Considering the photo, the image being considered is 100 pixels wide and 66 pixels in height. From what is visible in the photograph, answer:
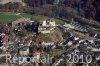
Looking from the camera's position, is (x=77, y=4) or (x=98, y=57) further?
(x=77, y=4)

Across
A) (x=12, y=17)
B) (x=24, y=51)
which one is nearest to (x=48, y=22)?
(x=12, y=17)

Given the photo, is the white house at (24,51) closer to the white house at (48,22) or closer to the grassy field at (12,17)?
the white house at (48,22)

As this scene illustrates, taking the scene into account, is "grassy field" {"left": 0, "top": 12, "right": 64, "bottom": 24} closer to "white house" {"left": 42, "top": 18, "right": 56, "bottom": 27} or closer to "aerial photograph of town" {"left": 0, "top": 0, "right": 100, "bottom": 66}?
"aerial photograph of town" {"left": 0, "top": 0, "right": 100, "bottom": 66}

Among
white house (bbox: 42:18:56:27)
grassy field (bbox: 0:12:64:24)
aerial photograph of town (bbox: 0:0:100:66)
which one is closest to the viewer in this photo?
aerial photograph of town (bbox: 0:0:100:66)

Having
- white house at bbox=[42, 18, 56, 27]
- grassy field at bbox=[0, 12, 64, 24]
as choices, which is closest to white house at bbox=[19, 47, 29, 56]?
white house at bbox=[42, 18, 56, 27]

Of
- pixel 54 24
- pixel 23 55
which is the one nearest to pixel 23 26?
pixel 54 24

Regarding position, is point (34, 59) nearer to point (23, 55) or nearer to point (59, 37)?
point (23, 55)

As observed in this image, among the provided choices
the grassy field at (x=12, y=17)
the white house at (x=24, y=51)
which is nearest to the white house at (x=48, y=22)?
the grassy field at (x=12, y=17)

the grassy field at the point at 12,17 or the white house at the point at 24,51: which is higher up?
the white house at the point at 24,51
